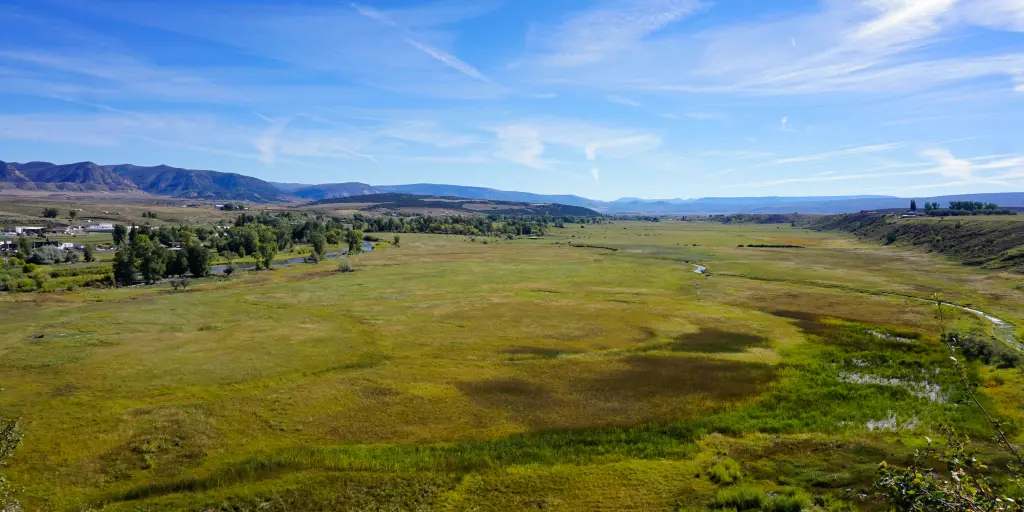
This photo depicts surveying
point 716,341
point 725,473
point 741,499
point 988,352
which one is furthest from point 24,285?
point 988,352

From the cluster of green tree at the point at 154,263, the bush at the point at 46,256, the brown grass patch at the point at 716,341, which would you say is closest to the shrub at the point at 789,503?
the brown grass patch at the point at 716,341

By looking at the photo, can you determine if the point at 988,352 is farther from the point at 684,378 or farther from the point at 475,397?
the point at 475,397

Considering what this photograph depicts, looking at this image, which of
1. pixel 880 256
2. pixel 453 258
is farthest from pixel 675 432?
pixel 880 256

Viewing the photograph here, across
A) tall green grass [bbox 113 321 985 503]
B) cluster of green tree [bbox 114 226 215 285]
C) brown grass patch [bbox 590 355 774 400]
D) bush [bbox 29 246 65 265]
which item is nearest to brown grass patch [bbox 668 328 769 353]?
brown grass patch [bbox 590 355 774 400]

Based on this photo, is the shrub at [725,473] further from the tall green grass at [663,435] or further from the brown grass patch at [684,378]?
the brown grass patch at [684,378]

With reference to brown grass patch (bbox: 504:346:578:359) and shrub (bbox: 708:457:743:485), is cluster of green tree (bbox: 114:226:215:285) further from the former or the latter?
shrub (bbox: 708:457:743:485)
